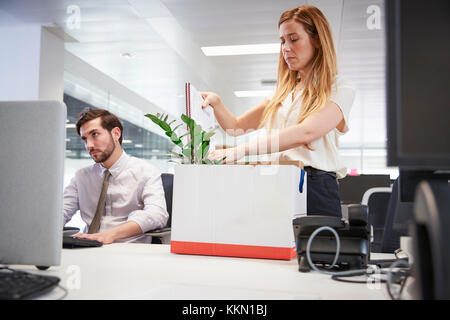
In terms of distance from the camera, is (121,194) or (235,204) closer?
(235,204)

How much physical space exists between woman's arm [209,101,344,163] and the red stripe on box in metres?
0.24

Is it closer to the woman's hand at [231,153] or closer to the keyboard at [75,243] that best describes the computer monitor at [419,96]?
the woman's hand at [231,153]

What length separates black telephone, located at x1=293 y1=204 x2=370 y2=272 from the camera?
794 mm

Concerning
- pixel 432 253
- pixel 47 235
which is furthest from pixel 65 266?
pixel 432 253

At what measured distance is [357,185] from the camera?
4.04m

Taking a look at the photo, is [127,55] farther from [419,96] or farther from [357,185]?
[419,96]

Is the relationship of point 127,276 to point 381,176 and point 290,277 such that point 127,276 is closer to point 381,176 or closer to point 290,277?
point 290,277

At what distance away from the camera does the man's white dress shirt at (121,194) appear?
1.71m

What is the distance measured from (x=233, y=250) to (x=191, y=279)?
244 mm

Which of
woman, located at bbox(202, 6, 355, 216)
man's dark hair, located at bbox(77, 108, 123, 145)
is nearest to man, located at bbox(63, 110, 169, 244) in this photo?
man's dark hair, located at bbox(77, 108, 123, 145)

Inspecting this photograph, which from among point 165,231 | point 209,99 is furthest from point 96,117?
point 209,99

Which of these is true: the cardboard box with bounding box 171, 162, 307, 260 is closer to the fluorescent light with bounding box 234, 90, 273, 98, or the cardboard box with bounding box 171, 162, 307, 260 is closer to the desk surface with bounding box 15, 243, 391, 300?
the desk surface with bounding box 15, 243, 391, 300

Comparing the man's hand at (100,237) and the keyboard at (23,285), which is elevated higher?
the keyboard at (23,285)

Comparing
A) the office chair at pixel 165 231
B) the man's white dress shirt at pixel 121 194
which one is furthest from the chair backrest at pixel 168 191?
the man's white dress shirt at pixel 121 194
